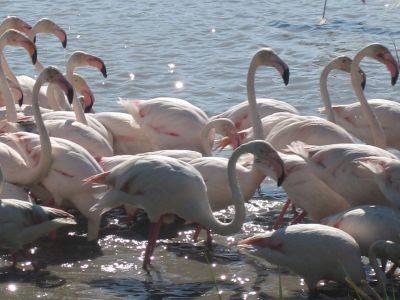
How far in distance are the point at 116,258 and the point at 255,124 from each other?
1.85 m

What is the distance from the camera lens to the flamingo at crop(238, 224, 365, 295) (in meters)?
6.49

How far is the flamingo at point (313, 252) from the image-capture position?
649 centimetres

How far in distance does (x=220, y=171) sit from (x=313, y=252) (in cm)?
154

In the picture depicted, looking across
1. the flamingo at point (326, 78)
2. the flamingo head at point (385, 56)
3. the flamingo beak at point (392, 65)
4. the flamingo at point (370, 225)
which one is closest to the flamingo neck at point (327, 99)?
the flamingo at point (326, 78)

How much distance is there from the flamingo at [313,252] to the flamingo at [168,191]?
2.09ft

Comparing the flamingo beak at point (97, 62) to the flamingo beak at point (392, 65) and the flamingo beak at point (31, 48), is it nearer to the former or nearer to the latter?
the flamingo beak at point (31, 48)

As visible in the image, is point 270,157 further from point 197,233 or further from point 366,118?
point 366,118

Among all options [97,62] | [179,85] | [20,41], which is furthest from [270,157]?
[179,85]

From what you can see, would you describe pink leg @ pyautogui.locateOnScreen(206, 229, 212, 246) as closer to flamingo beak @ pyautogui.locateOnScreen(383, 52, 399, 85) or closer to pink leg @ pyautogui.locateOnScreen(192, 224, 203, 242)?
pink leg @ pyautogui.locateOnScreen(192, 224, 203, 242)

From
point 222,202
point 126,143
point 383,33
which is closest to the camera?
point 222,202

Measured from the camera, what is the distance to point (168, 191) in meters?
7.23

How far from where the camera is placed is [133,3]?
58.6 ft

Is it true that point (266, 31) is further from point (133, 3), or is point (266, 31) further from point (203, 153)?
point (203, 153)

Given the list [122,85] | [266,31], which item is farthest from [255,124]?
[266,31]
